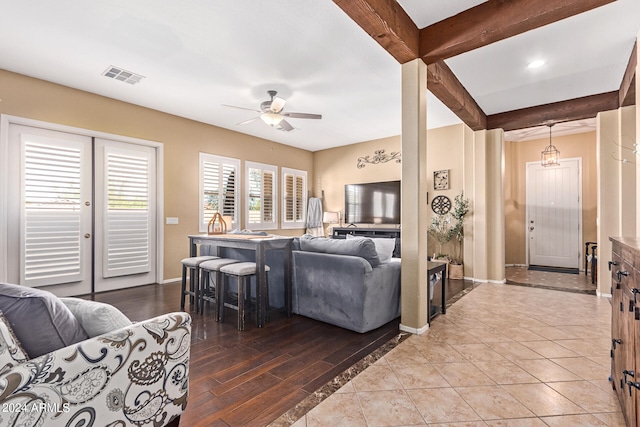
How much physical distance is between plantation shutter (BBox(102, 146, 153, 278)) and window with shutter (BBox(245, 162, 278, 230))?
196 cm

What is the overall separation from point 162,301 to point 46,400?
10.9ft

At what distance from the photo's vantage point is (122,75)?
12.5 feet

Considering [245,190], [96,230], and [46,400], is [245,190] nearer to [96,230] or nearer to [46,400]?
[96,230]

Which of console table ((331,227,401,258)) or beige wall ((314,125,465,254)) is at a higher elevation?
beige wall ((314,125,465,254))

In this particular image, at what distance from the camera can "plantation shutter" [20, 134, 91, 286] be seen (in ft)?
12.7

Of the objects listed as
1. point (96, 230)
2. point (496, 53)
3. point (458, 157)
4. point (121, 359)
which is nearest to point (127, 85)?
point (96, 230)

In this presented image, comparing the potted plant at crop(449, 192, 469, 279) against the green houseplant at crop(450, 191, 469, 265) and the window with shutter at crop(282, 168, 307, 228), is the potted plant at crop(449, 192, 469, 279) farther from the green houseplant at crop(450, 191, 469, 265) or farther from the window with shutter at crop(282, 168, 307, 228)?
the window with shutter at crop(282, 168, 307, 228)

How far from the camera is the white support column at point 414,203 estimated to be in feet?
9.62

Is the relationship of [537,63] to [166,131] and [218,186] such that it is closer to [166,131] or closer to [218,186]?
[218,186]

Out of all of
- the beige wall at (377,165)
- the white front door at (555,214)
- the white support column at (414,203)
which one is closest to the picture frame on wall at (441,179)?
the beige wall at (377,165)

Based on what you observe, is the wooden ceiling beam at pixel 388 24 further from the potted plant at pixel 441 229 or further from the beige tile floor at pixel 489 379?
the potted plant at pixel 441 229

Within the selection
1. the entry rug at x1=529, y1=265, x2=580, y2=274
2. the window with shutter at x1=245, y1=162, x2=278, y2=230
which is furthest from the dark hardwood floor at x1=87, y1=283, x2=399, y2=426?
the entry rug at x1=529, y1=265, x2=580, y2=274

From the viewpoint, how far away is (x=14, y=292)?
108 centimetres

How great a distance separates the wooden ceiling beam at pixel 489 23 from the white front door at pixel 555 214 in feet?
16.8
